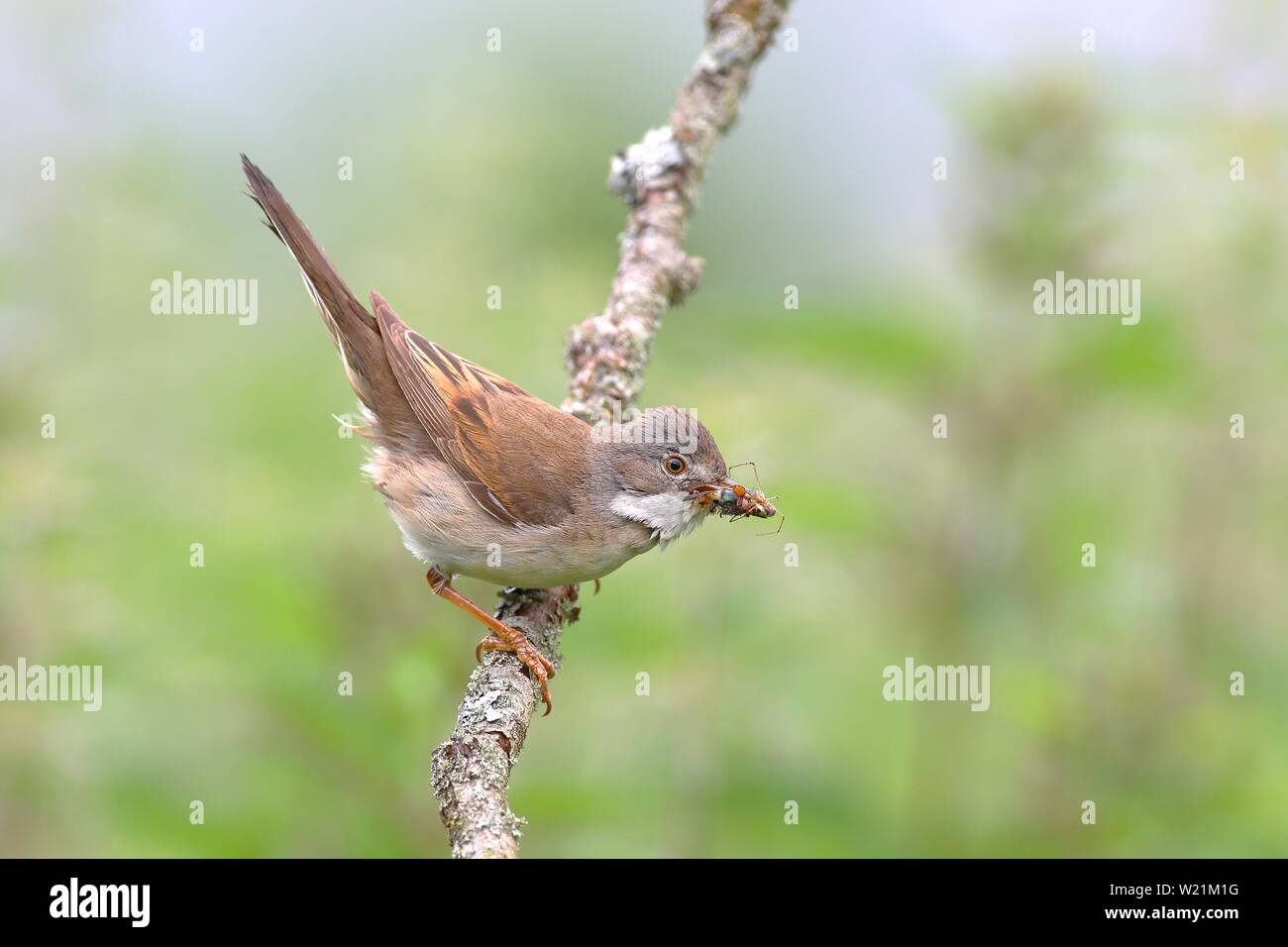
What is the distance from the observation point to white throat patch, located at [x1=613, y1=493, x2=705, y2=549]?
477 cm

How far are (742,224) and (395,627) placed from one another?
6.42m

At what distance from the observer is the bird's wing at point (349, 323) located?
529 centimetres

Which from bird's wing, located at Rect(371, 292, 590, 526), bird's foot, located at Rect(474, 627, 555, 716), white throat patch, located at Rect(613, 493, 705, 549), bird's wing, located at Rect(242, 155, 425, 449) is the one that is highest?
bird's wing, located at Rect(242, 155, 425, 449)

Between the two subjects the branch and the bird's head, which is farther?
the bird's head

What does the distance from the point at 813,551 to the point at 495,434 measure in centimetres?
164

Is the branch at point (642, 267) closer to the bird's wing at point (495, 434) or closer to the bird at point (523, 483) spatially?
the bird at point (523, 483)

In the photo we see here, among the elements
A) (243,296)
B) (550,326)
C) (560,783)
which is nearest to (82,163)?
(243,296)

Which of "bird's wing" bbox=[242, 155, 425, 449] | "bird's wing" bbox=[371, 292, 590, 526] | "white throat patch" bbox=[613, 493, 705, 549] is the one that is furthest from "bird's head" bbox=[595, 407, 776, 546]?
"bird's wing" bbox=[242, 155, 425, 449]

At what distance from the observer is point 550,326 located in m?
5.91

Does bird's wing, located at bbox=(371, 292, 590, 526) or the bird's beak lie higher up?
bird's wing, located at bbox=(371, 292, 590, 526)

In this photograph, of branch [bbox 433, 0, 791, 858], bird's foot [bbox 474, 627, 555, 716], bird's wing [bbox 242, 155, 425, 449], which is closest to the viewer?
bird's foot [bbox 474, 627, 555, 716]

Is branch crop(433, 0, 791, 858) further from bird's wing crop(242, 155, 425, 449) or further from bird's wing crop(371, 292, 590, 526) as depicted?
bird's wing crop(242, 155, 425, 449)

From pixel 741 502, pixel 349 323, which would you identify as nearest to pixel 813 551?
pixel 741 502
